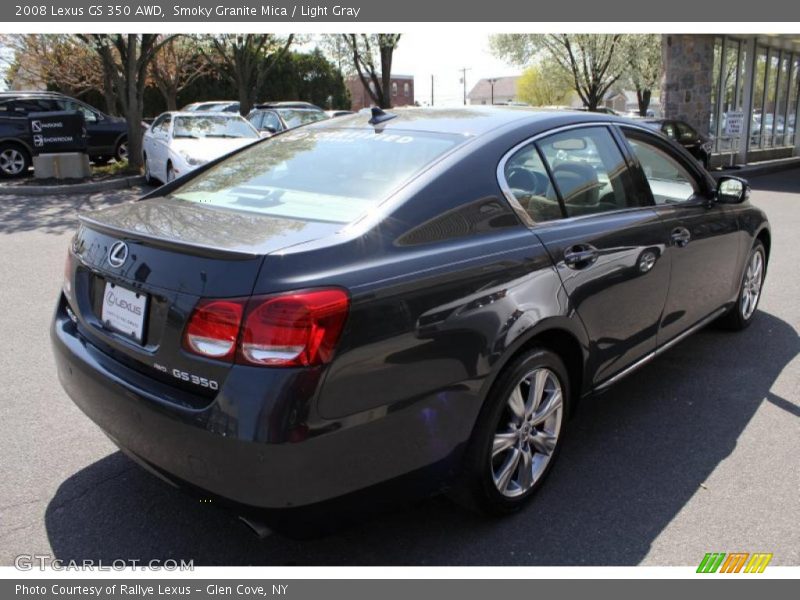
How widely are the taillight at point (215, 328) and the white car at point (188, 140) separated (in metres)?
9.54

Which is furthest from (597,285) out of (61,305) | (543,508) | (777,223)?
(777,223)

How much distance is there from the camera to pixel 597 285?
3.15m

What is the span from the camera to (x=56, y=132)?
14.1m

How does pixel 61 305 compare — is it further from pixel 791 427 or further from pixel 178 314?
pixel 791 427

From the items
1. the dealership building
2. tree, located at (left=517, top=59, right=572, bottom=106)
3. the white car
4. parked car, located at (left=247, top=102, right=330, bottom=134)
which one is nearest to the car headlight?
the white car

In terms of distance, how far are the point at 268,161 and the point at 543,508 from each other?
2.06 meters

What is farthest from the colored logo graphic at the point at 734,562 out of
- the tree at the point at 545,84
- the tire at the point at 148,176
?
the tree at the point at 545,84

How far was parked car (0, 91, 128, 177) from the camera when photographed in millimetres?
14547

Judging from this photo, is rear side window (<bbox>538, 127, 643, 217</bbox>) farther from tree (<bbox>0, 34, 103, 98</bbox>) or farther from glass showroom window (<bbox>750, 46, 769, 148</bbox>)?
tree (<bbox>0, 34, 103, 98</bbox>)

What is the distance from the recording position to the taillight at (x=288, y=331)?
82.1 inches

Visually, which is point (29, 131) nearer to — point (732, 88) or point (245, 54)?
point (245, 54)

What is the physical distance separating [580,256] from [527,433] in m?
0.82

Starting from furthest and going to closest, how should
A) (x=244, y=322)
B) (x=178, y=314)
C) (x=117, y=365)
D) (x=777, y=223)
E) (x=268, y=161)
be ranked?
1. (x=777, y=223)
2. (x=268, y=161)
3. (x=117, y=365)
4. (x=178, y=314)
5. (x=244, y=322)

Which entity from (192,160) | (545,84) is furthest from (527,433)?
(545,84)
